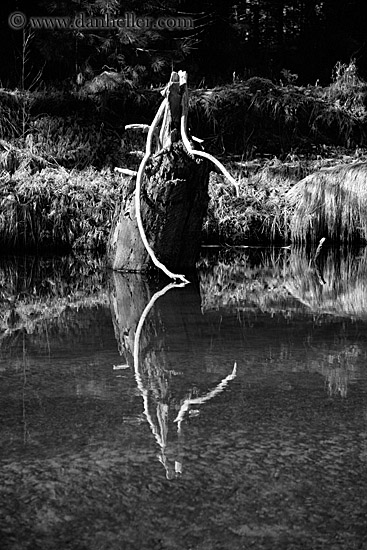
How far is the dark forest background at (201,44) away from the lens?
35.7ft

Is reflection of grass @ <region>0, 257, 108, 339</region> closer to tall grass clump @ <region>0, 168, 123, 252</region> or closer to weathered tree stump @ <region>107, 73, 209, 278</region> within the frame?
weathered tree stump @ <region>107, 73, 209, 278</region>

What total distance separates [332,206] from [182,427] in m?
5.63

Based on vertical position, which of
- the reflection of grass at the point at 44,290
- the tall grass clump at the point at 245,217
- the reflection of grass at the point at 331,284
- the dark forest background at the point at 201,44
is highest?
the dark forest background at the point at 201,44

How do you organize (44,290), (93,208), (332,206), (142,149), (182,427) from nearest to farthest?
(182,427), (44,290), (93,208), (332,206), (142,149)

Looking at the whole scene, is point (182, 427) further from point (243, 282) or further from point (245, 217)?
point (245, 217)

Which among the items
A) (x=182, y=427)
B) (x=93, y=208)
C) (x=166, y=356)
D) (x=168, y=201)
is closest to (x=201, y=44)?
(x=93, y=208)

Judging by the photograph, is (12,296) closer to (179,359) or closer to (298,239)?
(179,359)

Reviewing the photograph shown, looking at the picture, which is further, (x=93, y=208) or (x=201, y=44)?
(x=201, y=44)

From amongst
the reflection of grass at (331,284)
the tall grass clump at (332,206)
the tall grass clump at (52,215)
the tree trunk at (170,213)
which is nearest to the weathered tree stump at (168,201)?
the tree trunk at (170,213)

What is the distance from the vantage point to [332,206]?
711 centimetres

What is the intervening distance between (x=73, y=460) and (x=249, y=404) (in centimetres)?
52

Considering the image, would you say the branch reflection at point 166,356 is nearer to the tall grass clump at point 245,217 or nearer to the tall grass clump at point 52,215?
the tall grass clump at point 52,215

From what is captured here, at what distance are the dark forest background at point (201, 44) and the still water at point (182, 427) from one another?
755 cm

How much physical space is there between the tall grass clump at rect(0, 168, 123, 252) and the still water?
10.3 ft
